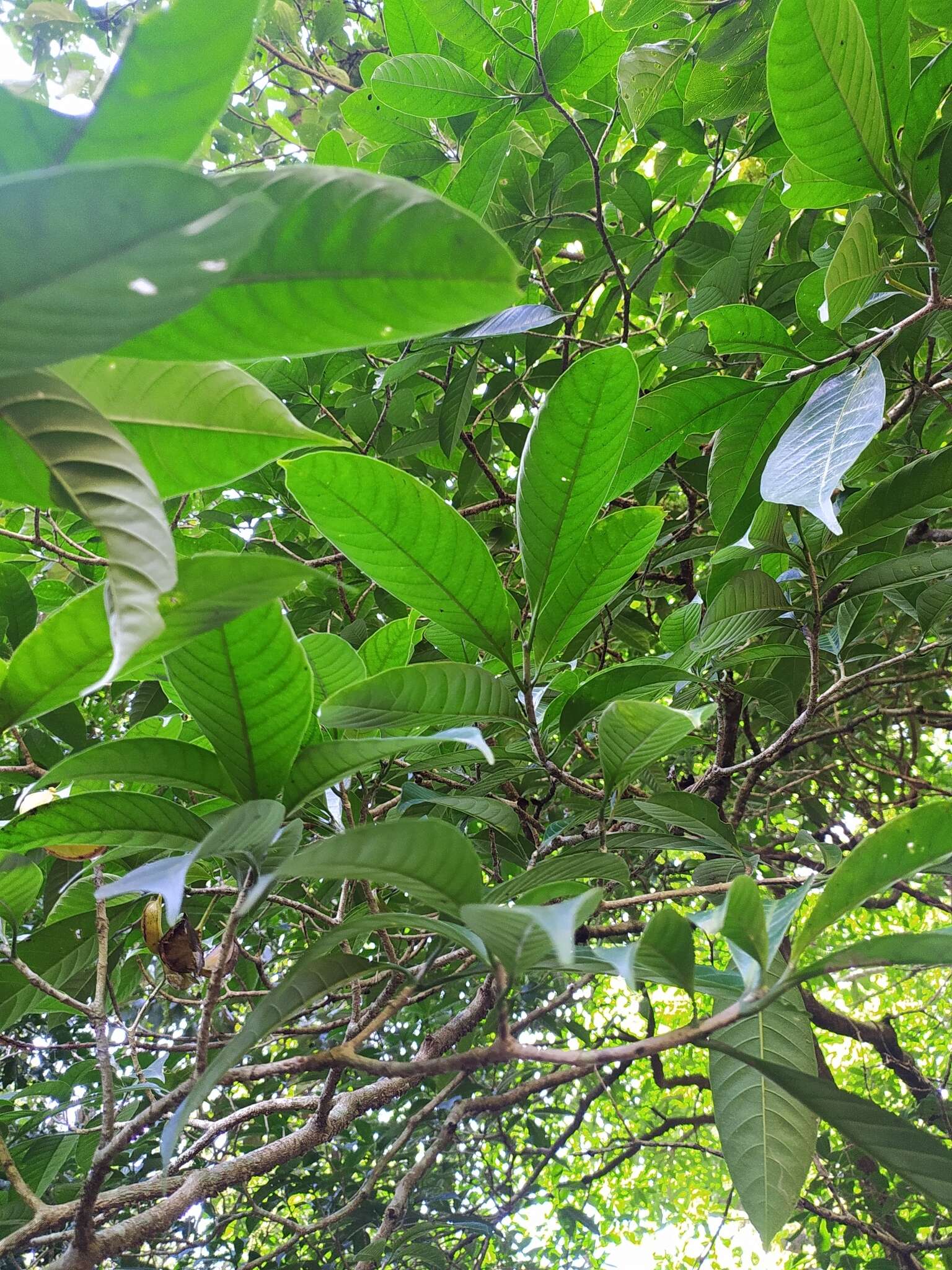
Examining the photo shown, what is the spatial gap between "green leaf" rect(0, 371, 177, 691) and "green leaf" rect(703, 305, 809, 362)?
825 mm

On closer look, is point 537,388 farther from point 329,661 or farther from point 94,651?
point 94,651

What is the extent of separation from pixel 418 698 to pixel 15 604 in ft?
2.20

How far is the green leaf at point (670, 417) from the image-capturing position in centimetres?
105

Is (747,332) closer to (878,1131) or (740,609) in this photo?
(740,609)

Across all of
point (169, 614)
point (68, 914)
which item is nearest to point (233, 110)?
point (68, 914)

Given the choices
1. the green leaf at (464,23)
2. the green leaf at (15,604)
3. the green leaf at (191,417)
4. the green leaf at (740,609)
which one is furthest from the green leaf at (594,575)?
the green leaf at (464,23)

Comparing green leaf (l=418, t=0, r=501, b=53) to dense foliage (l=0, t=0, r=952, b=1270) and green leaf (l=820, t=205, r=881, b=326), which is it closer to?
dense foliage (l=0, t=0, r=952, b=1270)

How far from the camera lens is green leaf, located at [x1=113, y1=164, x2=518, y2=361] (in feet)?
1.25

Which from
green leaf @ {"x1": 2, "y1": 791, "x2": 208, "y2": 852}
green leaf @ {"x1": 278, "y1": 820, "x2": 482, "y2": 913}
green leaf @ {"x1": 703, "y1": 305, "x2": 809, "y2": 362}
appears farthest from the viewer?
green leaf @ {"x1": 703, "y1": 305, "x2": 809, "y2": 362}

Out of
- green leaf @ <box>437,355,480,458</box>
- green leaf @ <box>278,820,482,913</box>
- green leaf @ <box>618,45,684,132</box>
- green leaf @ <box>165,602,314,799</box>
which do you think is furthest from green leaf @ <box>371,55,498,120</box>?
green leaf @ <box>278,820,482,913</box>

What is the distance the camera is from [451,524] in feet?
2.36

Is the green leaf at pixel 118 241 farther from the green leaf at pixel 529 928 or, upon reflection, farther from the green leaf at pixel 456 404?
the green leaf at pixel 456 404

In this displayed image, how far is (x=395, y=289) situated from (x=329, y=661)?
1.45 ft

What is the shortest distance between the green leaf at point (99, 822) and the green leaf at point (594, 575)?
1.18ft
